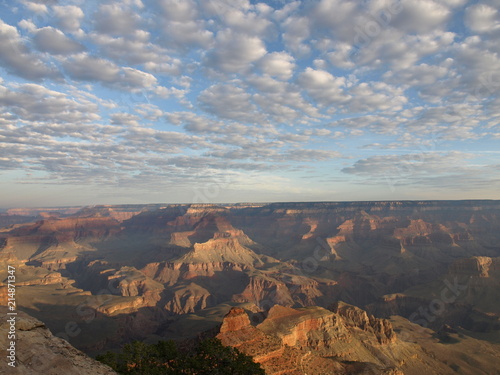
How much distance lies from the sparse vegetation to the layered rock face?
18.2m

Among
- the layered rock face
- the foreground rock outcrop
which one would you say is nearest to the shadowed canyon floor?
the foreground rock outcrop

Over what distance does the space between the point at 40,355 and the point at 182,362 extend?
24557 millimetres

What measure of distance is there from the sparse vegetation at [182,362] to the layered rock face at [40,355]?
18.2 m

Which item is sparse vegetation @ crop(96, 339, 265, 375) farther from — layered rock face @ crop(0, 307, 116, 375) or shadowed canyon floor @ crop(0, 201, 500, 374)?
layered rock face @ crop(0, 307, 116, 375)

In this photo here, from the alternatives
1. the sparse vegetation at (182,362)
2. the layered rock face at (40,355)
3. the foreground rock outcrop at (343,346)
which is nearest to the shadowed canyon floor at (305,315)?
the foreground rock outcrop at (343,346)

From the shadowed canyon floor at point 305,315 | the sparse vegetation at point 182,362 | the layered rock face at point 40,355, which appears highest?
the layered rock face at point 40,355

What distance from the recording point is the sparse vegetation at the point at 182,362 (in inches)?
1297

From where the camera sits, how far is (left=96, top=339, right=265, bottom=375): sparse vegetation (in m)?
32.9

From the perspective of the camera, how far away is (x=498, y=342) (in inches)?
3743

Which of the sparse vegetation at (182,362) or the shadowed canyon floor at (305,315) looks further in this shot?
the shadowed canyon floor at (305,315)

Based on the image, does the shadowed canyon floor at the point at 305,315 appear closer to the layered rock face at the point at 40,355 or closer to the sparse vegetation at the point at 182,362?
the sparse vegetation at the point at 182,362

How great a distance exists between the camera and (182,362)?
36.3 metres

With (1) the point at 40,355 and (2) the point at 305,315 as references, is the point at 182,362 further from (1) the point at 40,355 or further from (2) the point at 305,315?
(2) the point at 305,315

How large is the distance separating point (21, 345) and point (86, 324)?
115m
